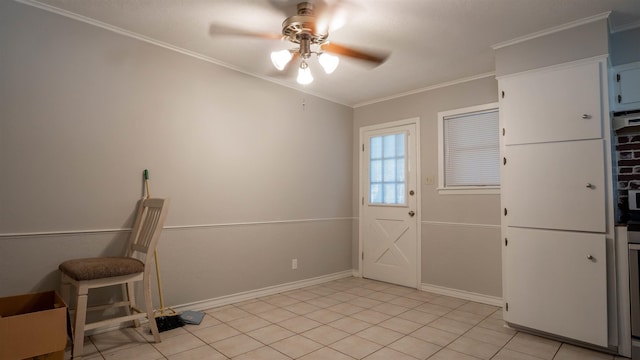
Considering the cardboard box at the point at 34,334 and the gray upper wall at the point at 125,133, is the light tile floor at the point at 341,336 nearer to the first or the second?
the cardboard box at the point at 34,334

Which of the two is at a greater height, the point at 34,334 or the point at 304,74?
the point at 304,74

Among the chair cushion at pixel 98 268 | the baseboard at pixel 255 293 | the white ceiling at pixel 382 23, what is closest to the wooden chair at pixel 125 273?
the chair cushion at pixel 98 268

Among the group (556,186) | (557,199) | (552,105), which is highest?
(552,105)

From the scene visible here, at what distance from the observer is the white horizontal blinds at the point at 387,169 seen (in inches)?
179

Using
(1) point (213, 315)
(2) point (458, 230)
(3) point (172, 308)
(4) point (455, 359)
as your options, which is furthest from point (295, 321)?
(2) point (458, 230)

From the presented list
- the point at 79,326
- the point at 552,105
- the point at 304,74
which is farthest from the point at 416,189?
the point at 79,326

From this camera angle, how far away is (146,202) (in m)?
2.86

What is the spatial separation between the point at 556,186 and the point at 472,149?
4.16 ft

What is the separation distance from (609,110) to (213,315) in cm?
376

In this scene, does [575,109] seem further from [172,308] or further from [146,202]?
[172,308]

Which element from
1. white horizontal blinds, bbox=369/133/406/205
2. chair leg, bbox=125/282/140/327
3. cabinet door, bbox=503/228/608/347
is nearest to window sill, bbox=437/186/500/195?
white horizontal blinds, bbox=369/133/406/205

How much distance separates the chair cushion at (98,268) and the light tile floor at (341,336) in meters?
0.58

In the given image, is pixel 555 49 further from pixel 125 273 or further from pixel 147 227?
pixel 125 273

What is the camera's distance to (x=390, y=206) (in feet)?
15.1
